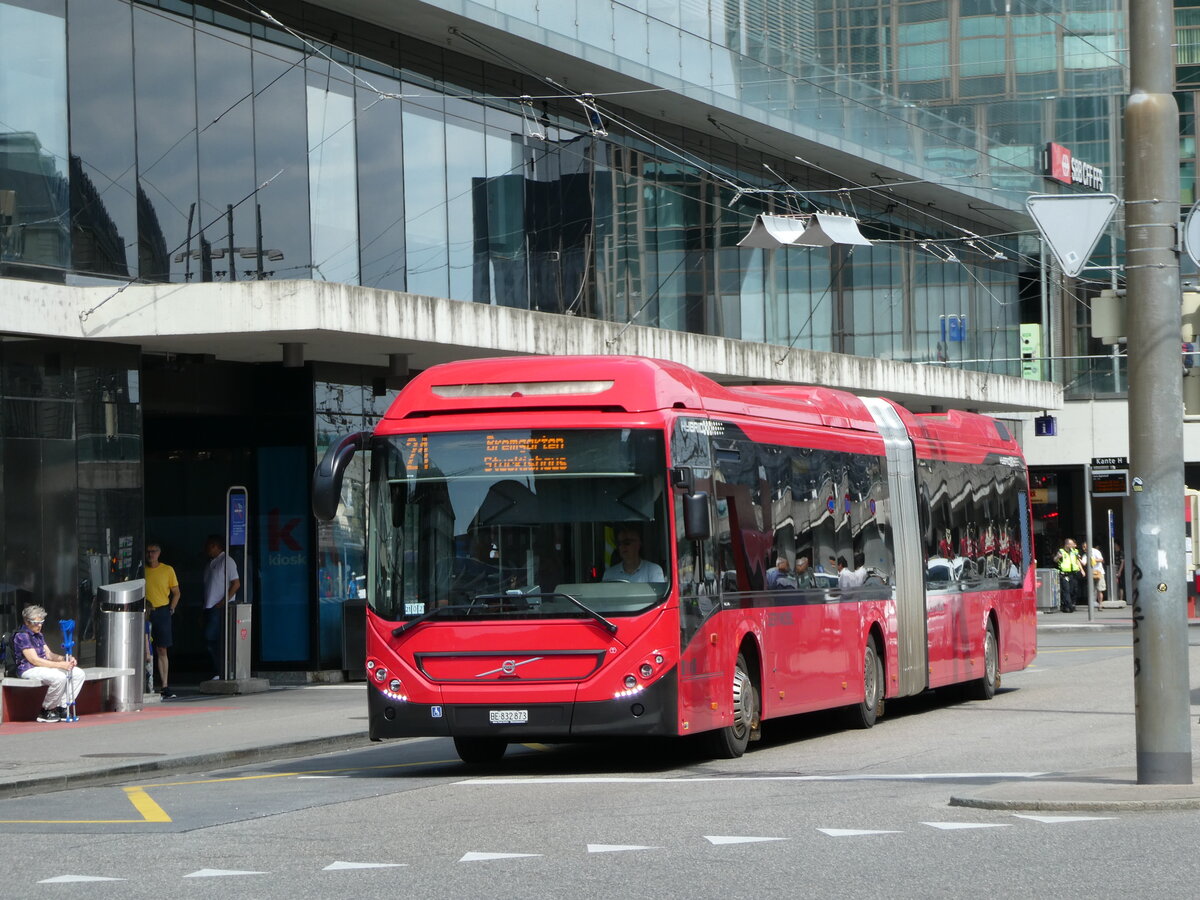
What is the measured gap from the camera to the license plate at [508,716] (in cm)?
1403

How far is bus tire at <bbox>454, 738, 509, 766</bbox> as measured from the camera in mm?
15688

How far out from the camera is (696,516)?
552 inches

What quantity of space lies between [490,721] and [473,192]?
53.5 feet

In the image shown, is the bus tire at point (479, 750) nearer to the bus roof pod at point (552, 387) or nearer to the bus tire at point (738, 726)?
the bus tire at point (738, 726)

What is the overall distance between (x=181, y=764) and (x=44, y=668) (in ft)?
15.4

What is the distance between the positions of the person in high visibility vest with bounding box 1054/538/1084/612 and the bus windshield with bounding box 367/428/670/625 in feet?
119

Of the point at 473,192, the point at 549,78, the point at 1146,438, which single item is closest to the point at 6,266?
the point at 473,192

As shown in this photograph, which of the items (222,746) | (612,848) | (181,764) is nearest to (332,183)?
(222,746)

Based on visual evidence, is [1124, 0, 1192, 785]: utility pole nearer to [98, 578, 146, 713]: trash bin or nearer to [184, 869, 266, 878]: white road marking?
[184, 869, 266, 878]: white road marking

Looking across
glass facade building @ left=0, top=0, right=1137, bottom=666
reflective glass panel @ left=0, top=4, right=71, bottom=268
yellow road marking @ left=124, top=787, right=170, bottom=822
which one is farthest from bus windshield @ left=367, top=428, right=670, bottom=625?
reflective glass panel @ left=0, top=4, right=71, bottom=268

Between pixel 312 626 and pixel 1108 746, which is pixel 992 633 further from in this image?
pixel 312 626

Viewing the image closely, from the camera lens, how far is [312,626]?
26500 mm

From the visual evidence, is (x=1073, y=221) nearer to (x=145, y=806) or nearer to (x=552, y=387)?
(x=552, y=387)

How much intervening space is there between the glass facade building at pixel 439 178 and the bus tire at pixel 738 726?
973cm
